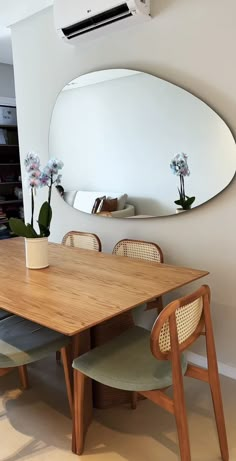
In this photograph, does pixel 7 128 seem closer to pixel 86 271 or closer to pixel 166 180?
pixel 166 180

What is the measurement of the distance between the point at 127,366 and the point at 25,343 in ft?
1.71

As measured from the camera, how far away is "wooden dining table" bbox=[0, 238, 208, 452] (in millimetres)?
1402

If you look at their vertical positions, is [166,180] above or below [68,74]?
below

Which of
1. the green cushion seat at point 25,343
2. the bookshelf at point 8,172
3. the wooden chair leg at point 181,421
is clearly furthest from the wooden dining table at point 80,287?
the bookshelf at point 8,172

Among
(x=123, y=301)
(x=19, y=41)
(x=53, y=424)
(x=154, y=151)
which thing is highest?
(x=19, y=41)

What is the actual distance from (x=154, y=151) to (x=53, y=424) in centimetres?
168

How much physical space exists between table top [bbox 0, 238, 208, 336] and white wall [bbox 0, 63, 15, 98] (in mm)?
3005

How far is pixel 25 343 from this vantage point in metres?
1.79

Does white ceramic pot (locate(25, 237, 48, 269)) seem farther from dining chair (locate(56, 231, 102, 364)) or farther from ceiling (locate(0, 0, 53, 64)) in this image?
ceiling (locate(0, 0, 53, 64))

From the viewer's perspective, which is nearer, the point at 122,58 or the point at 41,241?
the point at 41,241


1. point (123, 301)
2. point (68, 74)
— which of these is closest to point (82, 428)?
point (123, 301)

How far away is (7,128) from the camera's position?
4.91 m

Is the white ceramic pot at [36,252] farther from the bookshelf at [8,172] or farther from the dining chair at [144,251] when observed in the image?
the bookshelf at [8,172]

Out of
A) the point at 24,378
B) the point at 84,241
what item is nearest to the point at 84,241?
the point at 84,241
